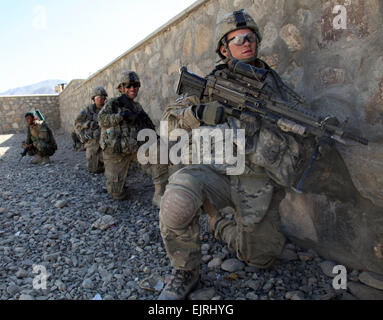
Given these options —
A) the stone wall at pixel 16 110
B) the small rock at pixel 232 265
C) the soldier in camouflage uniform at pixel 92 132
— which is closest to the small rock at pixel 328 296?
the small rock at pixel 232 265

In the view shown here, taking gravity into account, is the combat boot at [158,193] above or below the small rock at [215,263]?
above

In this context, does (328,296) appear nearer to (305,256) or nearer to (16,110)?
(305,256)

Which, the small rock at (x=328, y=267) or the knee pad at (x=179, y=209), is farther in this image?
the small rock at (x=328, y=267)

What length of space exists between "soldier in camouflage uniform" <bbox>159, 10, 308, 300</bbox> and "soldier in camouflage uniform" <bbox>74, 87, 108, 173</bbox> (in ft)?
11.1

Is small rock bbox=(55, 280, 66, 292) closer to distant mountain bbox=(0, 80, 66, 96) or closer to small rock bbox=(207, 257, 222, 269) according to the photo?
small rock bbox=(207, 257, 222, 269)

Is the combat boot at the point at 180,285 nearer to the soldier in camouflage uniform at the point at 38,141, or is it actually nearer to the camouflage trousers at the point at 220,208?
the camouflage trousers at the point at 220,208

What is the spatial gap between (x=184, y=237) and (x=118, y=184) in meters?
2.17

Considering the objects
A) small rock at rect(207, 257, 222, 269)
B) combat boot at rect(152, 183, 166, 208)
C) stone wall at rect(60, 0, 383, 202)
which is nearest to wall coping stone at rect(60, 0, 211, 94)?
stone wall at rect(60, 0, 383, 202)

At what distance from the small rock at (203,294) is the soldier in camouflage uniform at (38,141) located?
5.44 metres

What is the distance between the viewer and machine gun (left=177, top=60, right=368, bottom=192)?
1.69 meters

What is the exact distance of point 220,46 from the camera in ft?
7.09

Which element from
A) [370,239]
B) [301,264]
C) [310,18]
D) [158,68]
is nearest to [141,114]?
[158,68]

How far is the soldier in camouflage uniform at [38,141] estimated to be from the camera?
612 cm
